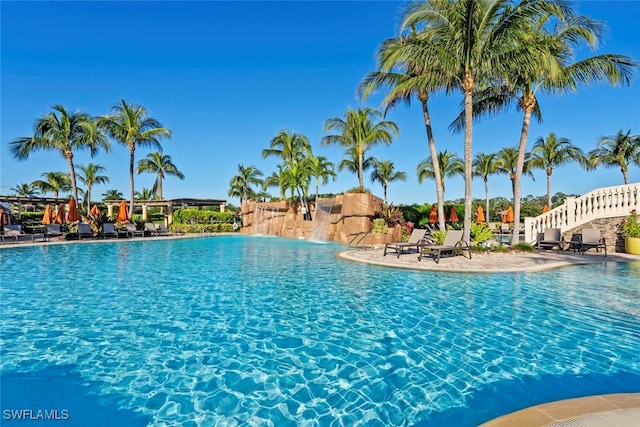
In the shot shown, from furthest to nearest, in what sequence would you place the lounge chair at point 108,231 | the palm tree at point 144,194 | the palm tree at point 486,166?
the palm tree at point 144,194 → the palm tree at point 486,166 → the lounge chair at point 108,231

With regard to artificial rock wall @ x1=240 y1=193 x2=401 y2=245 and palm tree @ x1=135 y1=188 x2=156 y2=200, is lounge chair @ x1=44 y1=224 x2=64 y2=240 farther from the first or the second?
palm tree @ x1=135 y1=188 x2=156 y2=200

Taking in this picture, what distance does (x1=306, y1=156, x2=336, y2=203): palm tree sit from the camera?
2561cm

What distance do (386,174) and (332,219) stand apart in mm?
16537

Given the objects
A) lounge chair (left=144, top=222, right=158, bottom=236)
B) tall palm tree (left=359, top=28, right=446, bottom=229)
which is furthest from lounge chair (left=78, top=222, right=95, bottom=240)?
tall palm tree (left=359, top=28, right=446, bottom=229)

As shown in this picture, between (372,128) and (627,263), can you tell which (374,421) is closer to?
(627,263)

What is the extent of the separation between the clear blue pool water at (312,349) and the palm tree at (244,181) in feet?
100

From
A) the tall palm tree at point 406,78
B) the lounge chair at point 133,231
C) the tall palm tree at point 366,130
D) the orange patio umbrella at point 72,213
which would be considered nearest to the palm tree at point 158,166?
the lounge chair at point 133,231

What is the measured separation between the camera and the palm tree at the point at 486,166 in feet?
102

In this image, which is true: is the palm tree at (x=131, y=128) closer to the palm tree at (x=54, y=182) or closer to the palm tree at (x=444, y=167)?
the palm tree at (x=444, y=167)

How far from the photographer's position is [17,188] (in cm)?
5197

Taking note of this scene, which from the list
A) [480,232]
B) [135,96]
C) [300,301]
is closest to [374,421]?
[300,301]

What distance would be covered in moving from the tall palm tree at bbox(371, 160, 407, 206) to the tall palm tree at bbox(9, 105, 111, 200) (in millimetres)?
27098

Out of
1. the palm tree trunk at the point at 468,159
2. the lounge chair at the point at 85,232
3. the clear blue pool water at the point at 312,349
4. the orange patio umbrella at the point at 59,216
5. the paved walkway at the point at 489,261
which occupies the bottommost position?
the clear blue pool water at the point at 312,349

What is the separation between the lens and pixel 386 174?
3712 cm
